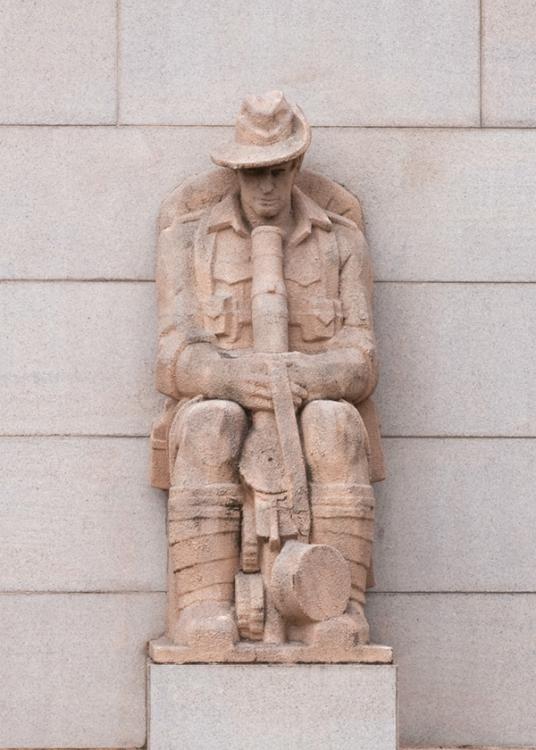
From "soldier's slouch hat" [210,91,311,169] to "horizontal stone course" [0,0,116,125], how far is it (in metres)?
0.86

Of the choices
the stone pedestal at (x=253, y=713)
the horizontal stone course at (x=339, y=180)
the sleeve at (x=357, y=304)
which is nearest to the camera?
the stone pedestal at (x=253, y=713)

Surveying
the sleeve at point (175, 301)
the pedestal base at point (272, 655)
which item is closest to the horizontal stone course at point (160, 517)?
the sleeve at point (175, 301)

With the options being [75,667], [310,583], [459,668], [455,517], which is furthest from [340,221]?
[75,667]

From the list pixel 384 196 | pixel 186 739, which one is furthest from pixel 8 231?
pixel 186 739

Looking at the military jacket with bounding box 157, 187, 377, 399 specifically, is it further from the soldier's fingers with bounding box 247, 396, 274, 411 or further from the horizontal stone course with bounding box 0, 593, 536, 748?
the horizontal stone course with bounding box 0, 593, 536, 748

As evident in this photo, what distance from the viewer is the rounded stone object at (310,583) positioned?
30.2 ft

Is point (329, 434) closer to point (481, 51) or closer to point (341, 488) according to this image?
point (341, 488)

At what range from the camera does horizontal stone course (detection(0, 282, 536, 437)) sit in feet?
34.2

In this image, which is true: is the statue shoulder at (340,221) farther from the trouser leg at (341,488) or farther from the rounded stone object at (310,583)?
the rounded stone object at (310,583)

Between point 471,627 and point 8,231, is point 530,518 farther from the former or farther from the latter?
point 8,231

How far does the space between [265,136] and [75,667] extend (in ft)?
9.05

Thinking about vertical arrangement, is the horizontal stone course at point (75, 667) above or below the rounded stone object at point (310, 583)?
below

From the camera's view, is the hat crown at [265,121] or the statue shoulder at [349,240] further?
the statue shoulder at [349,240]

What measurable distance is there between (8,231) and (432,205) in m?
2.17
